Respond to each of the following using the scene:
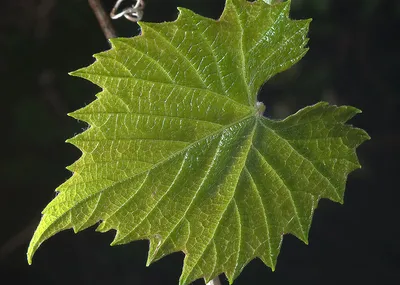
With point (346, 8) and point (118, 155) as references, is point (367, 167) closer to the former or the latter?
point (346, 8)

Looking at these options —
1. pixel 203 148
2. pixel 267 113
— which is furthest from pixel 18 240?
pixel 203 148

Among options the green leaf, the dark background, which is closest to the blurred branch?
the dark background

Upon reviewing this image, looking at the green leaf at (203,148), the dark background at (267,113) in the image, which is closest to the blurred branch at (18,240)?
the dark background at (267,113)

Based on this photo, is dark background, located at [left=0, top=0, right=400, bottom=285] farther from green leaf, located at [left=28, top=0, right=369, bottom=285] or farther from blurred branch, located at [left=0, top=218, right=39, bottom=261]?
green leaf, located at [left=28, top=0, right=369, bottom=285]

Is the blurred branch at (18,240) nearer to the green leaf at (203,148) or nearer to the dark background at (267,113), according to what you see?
the dark background at (267,113)

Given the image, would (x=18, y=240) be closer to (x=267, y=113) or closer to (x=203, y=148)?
(x=267, y=113)
